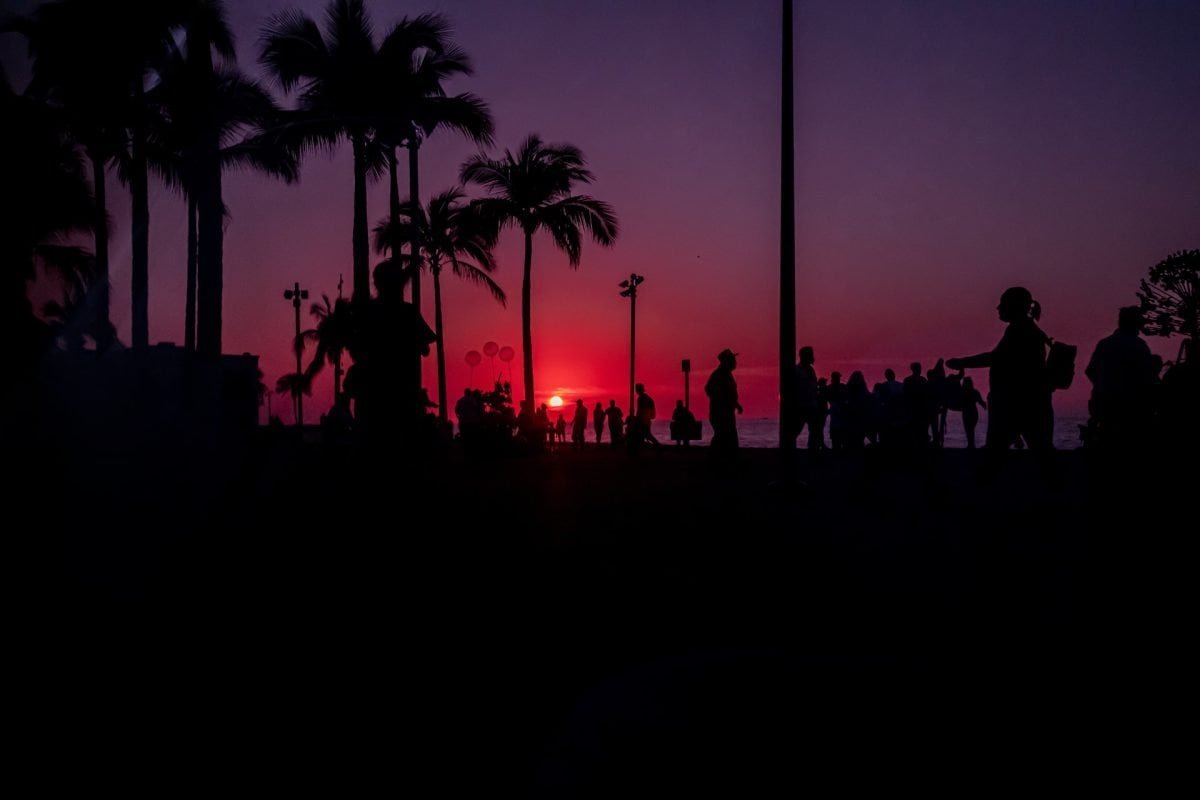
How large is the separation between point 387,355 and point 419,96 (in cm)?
2103

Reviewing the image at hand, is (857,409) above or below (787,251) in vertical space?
below

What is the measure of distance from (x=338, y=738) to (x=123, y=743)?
0.61 meters

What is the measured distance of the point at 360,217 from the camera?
2462 centimetres

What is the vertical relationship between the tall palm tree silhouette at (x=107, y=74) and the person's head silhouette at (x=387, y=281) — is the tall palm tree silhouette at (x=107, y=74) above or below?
above

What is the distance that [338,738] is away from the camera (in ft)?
8.30

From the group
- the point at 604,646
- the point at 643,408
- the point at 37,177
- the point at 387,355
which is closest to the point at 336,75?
the point at 37,177

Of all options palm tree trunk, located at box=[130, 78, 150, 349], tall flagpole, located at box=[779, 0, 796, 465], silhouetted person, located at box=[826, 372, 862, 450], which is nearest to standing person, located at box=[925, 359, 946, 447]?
silhouetted person, located at box=[826, 372, 862, 450]

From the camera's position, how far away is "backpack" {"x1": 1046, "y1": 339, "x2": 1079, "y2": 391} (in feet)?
27.3

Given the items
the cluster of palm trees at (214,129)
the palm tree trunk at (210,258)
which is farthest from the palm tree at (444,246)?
the palm tree trunk at (210,258)

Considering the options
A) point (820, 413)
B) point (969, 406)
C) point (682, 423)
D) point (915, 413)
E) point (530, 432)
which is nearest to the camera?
point (915, 413)

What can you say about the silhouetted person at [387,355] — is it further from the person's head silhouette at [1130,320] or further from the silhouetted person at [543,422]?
the silhouetted person at [543,422]

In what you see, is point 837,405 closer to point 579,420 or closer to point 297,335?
point 579,420

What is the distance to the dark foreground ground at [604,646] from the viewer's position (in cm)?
199

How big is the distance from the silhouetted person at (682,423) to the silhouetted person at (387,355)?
19.2 meters
